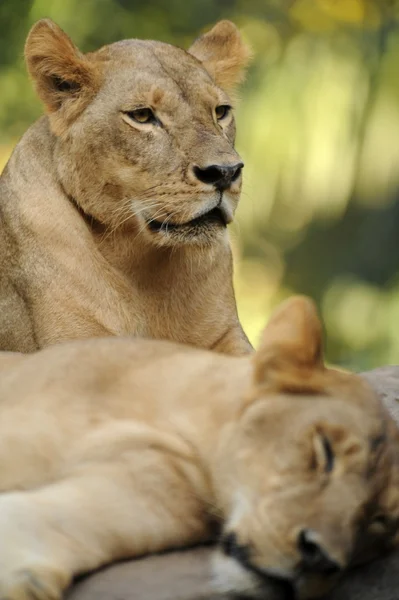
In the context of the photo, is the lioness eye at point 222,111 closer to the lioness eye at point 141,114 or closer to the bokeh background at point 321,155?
the lioness eye at point 141,114

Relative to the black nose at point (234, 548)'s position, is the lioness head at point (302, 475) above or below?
above

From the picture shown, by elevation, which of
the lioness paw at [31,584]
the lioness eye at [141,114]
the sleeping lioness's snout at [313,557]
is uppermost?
the lioness eye at [141,114]

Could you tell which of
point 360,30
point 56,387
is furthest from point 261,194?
point 56,387

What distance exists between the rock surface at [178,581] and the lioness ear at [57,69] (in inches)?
62.1

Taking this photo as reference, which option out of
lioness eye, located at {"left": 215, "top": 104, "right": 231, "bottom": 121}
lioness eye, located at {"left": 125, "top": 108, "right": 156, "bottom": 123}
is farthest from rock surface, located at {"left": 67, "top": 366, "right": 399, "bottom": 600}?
lioness eye, located at {"left": 215, "top": 104, "right": 231, "bottom": 121}

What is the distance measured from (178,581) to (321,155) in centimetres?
449

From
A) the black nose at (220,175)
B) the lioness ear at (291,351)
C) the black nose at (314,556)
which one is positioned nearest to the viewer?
the black nose at (314,556)

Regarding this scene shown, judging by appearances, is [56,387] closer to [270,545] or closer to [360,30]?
[270,545]

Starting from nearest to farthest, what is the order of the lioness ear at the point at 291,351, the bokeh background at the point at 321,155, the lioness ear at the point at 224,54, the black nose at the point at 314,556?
the black nose at the point at 314,556 → the lioness ear at the point at 291,351 → the lioness ear at the point at 224,54 → the bokeh background at the point at 321,155

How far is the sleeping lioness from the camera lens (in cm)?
169

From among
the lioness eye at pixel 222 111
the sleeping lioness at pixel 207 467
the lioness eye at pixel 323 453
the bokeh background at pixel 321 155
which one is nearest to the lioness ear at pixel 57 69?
the lioness eye at pixel 222 111

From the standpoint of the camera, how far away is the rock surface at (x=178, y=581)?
1.76 metres

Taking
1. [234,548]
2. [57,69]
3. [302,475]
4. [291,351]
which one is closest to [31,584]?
[234,548]

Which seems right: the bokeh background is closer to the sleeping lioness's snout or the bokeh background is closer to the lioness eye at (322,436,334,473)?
the lioness eye at (322,436,334,473)
